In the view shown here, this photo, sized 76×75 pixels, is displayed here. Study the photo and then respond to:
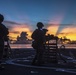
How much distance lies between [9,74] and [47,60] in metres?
9.13

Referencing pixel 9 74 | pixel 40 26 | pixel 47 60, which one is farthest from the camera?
pixel 47 60

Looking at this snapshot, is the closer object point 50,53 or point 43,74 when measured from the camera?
point 43,74

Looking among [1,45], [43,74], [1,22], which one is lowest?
[43,74]

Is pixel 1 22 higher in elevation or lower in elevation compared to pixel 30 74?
higher

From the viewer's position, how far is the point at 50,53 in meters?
22.5

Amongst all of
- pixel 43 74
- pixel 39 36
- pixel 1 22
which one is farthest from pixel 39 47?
pixel 43 74

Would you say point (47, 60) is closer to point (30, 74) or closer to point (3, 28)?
point (3, 28)

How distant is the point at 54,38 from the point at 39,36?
396cm

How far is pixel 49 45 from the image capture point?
73.9 feet

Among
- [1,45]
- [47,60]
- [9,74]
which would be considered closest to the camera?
[9,74]

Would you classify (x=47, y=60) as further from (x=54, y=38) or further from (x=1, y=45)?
(x=1, y=45)

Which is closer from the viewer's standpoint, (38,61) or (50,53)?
(38,61)

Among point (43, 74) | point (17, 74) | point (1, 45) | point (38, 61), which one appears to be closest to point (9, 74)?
point (17, 74)

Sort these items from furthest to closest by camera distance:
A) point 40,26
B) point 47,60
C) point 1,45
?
point 47,60, point 40,26, point 1,45
